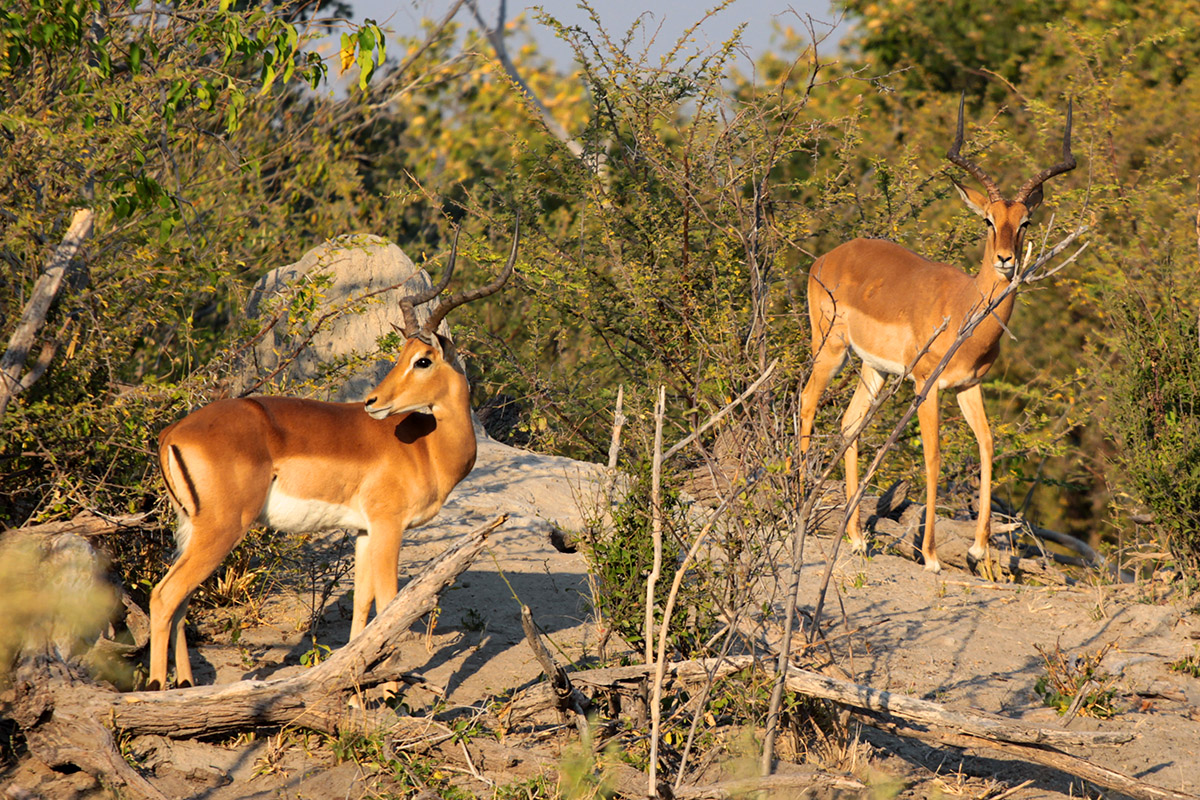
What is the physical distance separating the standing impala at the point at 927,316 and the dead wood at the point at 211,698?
326 centimetres

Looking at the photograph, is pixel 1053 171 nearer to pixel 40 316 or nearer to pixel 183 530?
pixel 183 530

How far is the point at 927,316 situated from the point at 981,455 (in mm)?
1018

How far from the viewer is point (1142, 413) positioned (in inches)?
301

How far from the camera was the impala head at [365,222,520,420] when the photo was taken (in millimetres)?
5754

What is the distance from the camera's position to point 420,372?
589 cm

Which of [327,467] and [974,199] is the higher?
[974,199]

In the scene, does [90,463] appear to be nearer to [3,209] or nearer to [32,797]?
[3,209]

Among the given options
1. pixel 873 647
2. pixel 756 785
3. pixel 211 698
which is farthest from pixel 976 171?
pixel 211 698

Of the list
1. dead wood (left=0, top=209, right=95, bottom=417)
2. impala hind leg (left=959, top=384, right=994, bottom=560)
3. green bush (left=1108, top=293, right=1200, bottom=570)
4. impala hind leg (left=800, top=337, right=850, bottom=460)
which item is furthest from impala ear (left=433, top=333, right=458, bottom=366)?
green bush (left=1108, top=293, right=1200, bottom=570)

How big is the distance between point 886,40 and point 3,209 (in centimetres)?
1421

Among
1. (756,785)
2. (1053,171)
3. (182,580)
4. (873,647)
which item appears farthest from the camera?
(1053,171)

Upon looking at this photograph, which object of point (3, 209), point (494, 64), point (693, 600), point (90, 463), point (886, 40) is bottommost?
point (693, 600)

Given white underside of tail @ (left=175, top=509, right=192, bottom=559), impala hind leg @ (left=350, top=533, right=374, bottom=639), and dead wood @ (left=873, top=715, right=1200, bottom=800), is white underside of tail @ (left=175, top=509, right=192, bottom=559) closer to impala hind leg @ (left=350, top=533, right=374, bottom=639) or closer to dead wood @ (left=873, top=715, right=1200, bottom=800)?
impala hind leg @ (left=350, top=533, right=374, bottom=639)

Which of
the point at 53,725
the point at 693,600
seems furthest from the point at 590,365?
the point at 53,725
